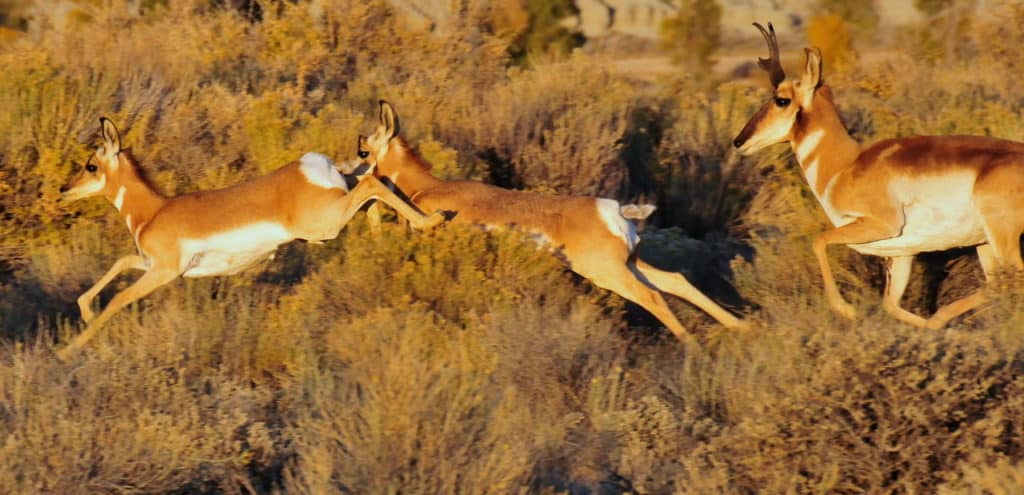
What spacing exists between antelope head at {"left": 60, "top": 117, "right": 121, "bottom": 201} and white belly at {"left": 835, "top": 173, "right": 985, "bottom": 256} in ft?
17.5

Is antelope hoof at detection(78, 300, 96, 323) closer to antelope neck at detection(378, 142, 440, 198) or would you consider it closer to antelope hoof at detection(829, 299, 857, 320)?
antelope neck at detection(378, 142, 440, 198)

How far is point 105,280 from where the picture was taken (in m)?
9.65

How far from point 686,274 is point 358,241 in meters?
2.79

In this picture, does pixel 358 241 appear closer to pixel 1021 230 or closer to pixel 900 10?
pixel 1021 230

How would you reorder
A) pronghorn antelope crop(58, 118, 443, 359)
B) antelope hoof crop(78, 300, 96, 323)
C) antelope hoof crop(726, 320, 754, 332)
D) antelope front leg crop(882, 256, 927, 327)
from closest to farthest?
antelope hoof crop(726, 320, 754, 332)
pronghorn antelope crop(58, 118, 443, 359)
antelope hoof crop(78, 300, 96, 323)
antelope front leg crop(882, 256, 927, 327)

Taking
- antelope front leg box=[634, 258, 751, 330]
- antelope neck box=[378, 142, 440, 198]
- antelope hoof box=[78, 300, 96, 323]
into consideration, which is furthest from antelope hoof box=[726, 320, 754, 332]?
antelope hoof box=[78, 300, 96, 323]

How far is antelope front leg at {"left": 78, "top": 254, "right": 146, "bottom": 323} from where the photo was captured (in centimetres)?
946

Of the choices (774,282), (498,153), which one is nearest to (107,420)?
(774,282)

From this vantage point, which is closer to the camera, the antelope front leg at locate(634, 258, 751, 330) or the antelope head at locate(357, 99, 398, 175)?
the antelope front leg at locate(634, 258, 751, 330)

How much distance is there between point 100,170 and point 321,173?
6.20ft

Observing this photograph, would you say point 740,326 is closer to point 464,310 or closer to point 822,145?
point 822,145

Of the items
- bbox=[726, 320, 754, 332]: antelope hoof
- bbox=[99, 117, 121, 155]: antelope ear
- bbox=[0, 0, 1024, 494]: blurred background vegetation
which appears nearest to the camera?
bbox=[0, 0, 1024, 494]: blurred background vegetation

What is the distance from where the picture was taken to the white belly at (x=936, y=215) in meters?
8.96

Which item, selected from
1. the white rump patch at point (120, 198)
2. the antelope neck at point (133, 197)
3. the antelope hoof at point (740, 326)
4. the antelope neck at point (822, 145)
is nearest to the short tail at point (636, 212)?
the antelope hoof at point (740, 326)
